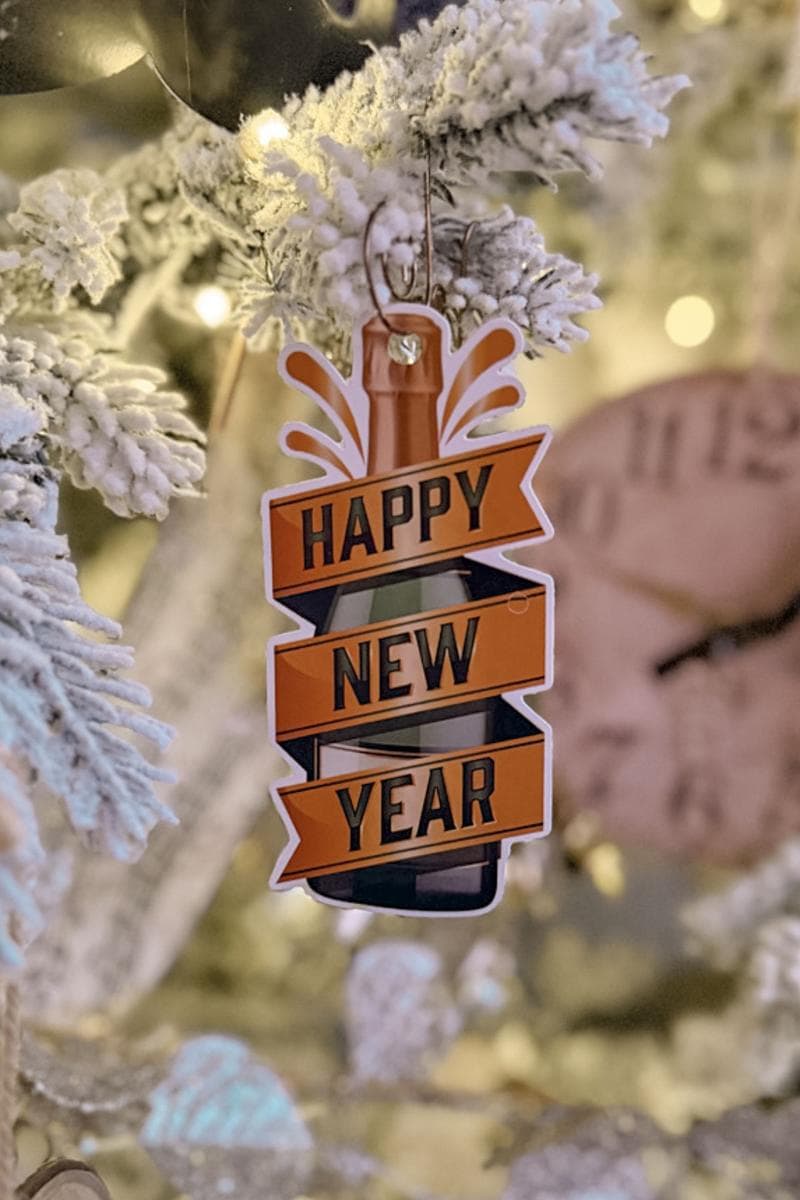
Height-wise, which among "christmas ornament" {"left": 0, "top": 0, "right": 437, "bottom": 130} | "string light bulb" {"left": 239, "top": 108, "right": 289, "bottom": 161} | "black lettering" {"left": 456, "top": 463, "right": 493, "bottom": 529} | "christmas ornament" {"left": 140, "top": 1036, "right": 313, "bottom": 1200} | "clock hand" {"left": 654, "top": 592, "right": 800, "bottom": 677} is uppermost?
"christmas ornament" {"left": 0, "top": 0, "right": 437, "bottom": 130}

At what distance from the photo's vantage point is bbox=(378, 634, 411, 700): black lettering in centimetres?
41

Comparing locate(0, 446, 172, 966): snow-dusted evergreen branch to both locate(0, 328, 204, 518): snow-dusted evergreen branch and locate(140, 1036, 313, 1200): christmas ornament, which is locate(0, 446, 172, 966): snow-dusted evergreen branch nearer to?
locate(0, 328, 204, 518): snow-dusted evergreen branch

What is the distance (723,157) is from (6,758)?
1.70 ft

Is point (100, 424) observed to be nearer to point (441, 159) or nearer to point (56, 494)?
point (56, 494)

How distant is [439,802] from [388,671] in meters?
0.05

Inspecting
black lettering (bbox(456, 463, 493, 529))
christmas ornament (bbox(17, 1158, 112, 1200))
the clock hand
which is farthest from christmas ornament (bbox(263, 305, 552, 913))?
the clock hand

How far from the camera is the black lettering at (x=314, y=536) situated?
405mm

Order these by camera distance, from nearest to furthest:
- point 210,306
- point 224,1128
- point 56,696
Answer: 1. point 56,696
2. point 210,306
3. point 224,1128

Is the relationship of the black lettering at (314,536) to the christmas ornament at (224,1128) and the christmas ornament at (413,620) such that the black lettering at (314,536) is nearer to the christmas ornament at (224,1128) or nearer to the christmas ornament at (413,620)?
the christmas ornament at (413,620)

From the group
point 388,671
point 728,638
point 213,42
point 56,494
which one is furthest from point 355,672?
point 728,638

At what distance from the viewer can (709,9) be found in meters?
0.62

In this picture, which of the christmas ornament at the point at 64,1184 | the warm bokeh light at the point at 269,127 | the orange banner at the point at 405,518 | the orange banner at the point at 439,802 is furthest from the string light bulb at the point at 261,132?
the christmas ornament at the point at 64,1184

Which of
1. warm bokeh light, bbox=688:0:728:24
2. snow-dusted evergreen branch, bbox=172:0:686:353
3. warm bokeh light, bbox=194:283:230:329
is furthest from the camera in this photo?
warm bokeh light, bbox=688:0:728:24

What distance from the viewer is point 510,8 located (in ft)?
1.23
